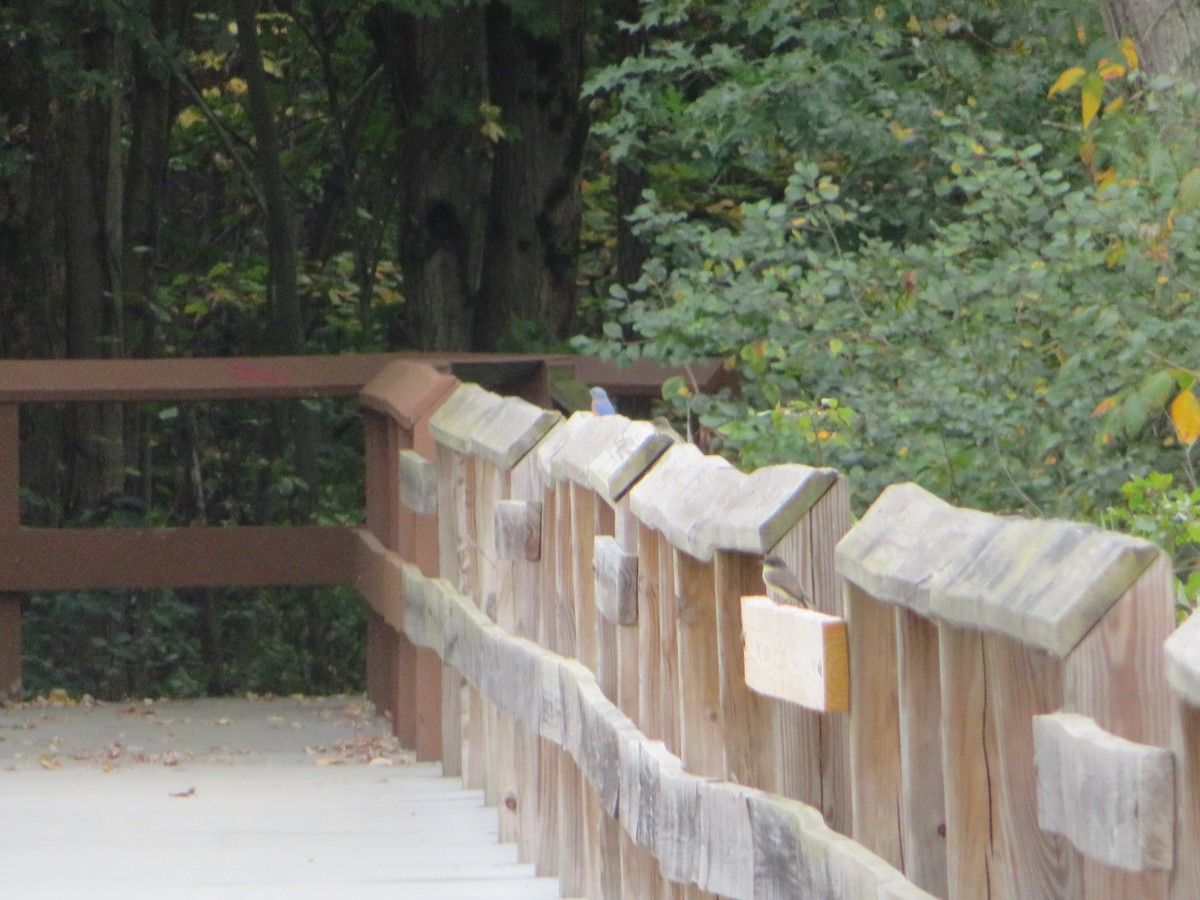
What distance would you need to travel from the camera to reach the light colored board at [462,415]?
16.6 feet

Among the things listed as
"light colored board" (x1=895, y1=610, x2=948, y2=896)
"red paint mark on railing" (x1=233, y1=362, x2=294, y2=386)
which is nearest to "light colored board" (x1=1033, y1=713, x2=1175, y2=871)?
"light colored board" (x1=895, y1=610, x2=948, y2=896)

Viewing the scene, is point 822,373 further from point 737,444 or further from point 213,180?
point 213,180

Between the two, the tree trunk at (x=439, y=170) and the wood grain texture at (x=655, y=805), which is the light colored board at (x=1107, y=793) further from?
the tree trunk at (x=439, y=170)

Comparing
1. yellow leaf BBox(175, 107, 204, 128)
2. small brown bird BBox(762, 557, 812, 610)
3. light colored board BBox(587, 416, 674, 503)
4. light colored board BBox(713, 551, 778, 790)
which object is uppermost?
yellow leaf BBox(175, 107, 204, 128)

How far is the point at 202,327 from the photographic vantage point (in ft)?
59.1

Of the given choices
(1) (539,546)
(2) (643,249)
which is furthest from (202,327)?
(1) (539,546)

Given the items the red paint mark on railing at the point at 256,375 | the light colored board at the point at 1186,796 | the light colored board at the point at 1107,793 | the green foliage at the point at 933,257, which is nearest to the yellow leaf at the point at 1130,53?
the green foliage at the point at 933,257

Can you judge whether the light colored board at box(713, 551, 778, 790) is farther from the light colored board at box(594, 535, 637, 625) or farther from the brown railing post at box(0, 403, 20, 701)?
the brown railing post at box(0, 403, 20, 701)

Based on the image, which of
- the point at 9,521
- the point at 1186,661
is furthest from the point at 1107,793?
the point at 9,521

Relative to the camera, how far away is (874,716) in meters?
2.37

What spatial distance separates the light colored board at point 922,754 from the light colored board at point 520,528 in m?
2.22

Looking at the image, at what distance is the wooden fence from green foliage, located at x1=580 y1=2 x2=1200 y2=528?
58.9 inches

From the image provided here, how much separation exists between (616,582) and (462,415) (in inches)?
75.8

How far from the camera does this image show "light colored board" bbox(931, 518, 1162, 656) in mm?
1693
